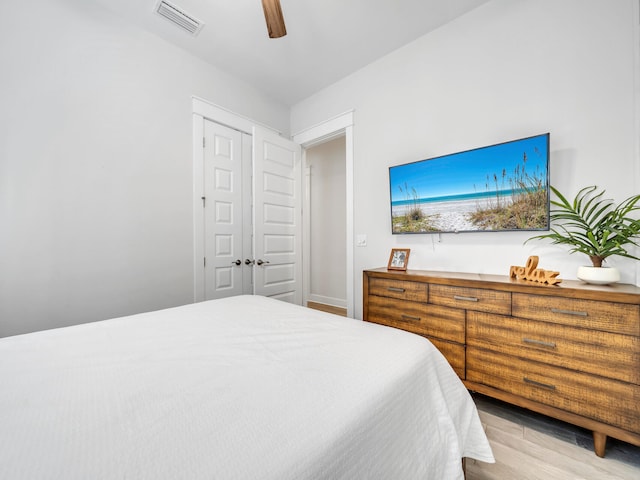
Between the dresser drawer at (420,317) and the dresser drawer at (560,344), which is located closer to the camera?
the dresser drawer at (560,344)

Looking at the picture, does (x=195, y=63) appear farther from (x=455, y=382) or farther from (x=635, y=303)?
(x=635, y=303)

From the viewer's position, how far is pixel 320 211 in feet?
15.7

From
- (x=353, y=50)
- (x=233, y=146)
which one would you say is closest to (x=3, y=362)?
(x=233, y=146)

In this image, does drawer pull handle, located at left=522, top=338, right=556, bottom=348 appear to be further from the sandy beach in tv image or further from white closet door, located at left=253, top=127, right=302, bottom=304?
white closet door, located at left=253, top=127, right=302, bottom=304

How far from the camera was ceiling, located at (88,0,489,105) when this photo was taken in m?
2.02

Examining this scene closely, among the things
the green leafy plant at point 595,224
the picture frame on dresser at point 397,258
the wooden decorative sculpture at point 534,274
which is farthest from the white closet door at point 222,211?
the green leafy plant at point 595,224

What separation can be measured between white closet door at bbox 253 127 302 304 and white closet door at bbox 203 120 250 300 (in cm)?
25

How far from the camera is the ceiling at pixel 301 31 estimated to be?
2016 millimetres

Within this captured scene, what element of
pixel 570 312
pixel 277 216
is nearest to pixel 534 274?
pixel 570 312

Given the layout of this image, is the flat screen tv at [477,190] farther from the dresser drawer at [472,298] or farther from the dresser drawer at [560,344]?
the dresser drawer at [560,344]

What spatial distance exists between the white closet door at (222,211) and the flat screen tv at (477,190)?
1748 millimetres

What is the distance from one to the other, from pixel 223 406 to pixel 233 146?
2825 millimetres

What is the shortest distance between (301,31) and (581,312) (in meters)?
2.89

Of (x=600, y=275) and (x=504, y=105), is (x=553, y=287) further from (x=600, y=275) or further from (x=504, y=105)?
(x=504, y=105)
